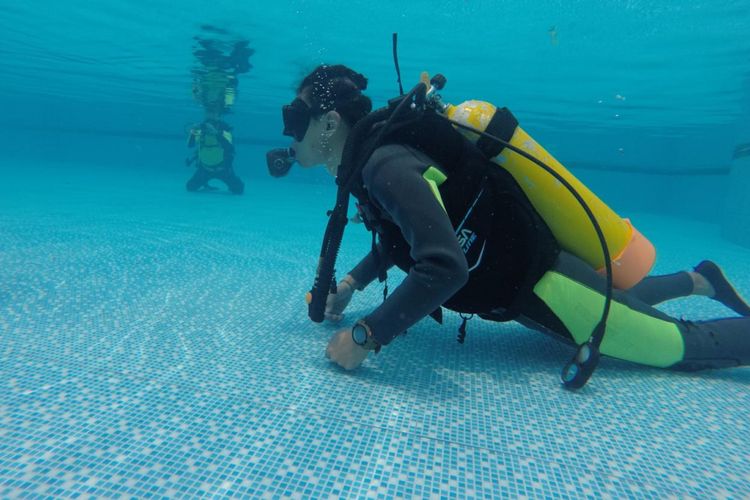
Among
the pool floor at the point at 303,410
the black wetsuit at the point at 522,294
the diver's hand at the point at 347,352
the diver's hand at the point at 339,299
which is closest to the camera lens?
the pool floor at the point at 303,410

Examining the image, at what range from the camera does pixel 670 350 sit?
112 inches

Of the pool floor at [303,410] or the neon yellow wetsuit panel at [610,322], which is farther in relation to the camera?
the neon yellow wetsuit panel at [610,322]

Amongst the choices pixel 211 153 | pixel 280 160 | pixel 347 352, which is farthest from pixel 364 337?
pixel 211 153

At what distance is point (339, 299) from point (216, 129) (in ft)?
48.6

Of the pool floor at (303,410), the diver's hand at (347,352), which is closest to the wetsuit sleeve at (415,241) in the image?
the diver's hand at (347,352)

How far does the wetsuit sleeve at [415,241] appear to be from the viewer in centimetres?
215

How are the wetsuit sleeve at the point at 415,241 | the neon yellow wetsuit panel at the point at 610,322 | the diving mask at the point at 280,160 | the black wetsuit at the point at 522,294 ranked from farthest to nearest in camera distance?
the diving mask at the point at 280,160
the neon yellow wetsuit panel at the point at 610,322
the black wetsuit at the point at 522,294
the wetsuit sleeve at the point at 415,241

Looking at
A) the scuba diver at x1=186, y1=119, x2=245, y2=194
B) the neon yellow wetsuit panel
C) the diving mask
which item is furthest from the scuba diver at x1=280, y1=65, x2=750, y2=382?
the scuba diver at x1=186, y1=119, x2=245, y2=194

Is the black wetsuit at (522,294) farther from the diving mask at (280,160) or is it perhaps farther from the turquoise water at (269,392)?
the diving mask at (280,160)

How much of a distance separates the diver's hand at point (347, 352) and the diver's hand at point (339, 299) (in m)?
0.78

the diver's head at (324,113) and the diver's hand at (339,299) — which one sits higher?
A: the diver's head at (324,113)

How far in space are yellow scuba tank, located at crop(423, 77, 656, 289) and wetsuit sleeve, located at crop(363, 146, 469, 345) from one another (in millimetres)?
537

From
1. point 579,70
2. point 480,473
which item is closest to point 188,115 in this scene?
point 579,70

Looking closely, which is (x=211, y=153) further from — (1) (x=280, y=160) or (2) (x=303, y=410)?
(2) (x=303, y=410)
